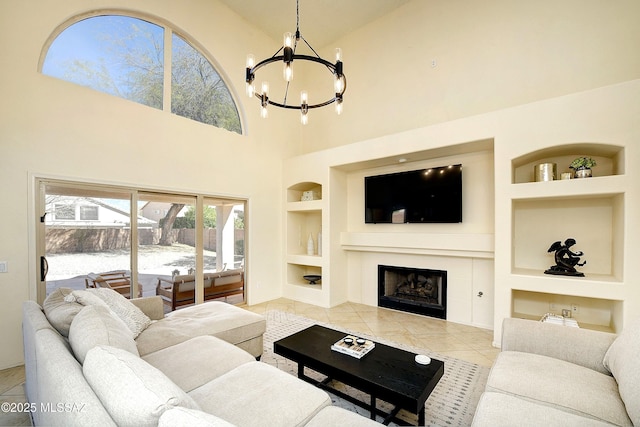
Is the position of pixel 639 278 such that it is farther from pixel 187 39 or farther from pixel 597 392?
pixel 187 39

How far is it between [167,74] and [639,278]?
6.06 metres

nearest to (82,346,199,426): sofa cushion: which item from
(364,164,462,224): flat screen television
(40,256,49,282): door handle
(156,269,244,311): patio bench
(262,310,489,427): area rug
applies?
(262,310,489,427): area rug

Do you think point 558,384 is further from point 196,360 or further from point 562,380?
point 196,360

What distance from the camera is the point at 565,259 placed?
3.19 m

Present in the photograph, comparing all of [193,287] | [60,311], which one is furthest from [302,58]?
[193,287]

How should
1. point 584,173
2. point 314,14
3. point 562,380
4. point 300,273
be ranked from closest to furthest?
point 562,380 < point 584,173 < point 314,14 < point 300,273

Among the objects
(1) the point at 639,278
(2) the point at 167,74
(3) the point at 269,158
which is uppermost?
(2) the point at 167,74

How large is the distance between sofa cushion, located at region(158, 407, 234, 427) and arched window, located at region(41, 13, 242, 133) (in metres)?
4.10

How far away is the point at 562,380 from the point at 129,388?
219cm

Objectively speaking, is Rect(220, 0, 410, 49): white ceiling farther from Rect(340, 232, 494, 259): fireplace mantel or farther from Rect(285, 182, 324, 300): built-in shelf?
Rect(340, 232, 494, 259): fireplace mantel

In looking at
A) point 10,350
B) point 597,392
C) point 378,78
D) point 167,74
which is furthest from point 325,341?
point 378,78

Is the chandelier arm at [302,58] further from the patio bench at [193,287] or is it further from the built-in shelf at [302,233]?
the patio bench at [193,287]

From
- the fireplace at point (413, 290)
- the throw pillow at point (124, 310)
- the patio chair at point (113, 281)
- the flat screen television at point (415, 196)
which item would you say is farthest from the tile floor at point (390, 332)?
the flat screen television at point (415, 196)

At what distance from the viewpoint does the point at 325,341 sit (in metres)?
2.45
